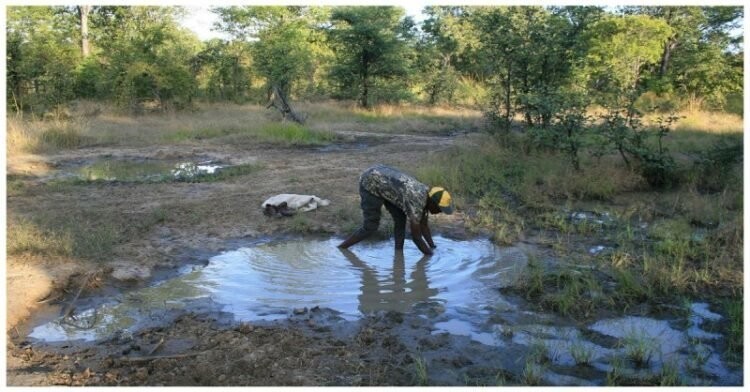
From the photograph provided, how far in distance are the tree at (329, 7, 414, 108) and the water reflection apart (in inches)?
696

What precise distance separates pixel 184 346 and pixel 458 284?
7.84ft

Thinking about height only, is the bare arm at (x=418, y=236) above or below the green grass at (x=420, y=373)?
above

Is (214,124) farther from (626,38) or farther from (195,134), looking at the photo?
(626,38)

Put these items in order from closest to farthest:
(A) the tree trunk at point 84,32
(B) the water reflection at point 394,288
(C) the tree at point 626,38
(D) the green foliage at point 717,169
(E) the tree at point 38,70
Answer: (B) the water reflection at point 394,288
(D) the green foliage at point 717,169
(E) the tree at point 38,70
(C) the tree at point 626,38
(A) the tree trunk at point 84,32

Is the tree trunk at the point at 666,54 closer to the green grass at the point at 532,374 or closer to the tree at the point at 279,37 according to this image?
the tree at the point at 279,37

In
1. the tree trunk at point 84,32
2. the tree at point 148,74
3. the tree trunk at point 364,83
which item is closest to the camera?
the tree at point 148,74

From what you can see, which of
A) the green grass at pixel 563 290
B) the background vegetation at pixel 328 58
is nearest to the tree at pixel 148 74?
the background vegetation at pixel 328 58

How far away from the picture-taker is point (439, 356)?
365 cm

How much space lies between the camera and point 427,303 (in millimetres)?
4699

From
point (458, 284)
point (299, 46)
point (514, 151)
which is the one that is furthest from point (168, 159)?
point (299, 46)

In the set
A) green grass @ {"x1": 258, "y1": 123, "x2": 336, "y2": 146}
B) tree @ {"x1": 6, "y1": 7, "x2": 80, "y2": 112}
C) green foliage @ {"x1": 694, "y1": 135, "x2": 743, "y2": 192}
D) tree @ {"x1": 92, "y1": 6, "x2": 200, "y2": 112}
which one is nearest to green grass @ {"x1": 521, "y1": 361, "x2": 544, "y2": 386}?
green foliage @ {"x1": 694, "y1": 135, "x2": 743, "y2": 192}

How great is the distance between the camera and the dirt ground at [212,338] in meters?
3.33

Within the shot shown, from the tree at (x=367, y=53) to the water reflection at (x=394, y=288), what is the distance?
58.0 feet

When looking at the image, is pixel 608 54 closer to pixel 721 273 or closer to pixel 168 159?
pixel 168 159
